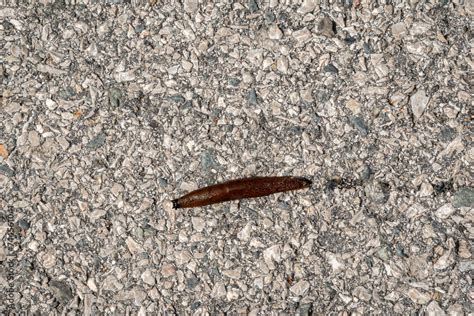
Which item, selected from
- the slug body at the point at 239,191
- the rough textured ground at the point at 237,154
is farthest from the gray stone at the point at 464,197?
the slug body at the point at 239,191

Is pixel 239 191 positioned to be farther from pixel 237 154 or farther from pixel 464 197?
pixel 464 197

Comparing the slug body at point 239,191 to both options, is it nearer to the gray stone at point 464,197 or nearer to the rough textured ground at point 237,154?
the rough textured ground at point 237,154

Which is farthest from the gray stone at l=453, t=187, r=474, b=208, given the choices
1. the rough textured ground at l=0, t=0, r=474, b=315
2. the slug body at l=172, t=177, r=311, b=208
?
the slug body at l=172, t=177, r=311, b=208

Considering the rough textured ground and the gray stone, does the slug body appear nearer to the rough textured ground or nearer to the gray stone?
the rough textured ground

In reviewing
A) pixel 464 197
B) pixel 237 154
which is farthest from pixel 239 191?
pixel 464 197

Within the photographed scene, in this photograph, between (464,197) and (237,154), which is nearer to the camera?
(464,197)
